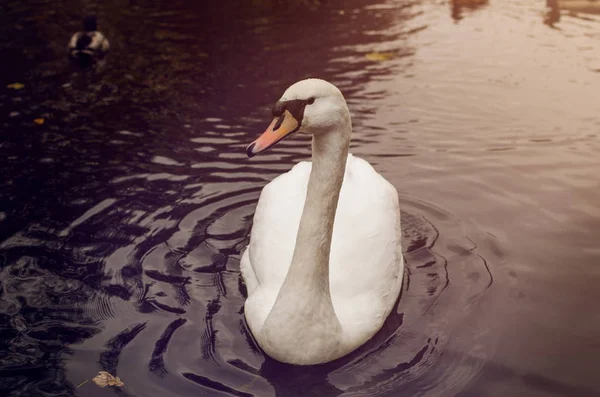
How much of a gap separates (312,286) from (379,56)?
7624 millimetres

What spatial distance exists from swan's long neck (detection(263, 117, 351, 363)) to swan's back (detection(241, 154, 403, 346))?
221mm

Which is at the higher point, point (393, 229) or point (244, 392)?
point (393, 229)

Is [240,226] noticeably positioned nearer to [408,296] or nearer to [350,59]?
[408,296]

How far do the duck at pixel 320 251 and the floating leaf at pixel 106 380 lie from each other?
2.86 ft

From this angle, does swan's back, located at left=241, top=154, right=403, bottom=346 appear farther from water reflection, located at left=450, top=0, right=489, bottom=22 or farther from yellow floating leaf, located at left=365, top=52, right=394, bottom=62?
water reflection, located at left=450, top=0, right=489, bottom=22

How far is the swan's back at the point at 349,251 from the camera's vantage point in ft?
14.2

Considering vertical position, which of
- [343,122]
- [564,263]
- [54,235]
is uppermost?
[343,122]

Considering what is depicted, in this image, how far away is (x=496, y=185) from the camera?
671cm

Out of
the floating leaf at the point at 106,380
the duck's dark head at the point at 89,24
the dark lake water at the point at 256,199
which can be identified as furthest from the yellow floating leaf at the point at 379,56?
the floating leaf at the point at 106,380

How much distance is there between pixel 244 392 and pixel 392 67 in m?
7.36

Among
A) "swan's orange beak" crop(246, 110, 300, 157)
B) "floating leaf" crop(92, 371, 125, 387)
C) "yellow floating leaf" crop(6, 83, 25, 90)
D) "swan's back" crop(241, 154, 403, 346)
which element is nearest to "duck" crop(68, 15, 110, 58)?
"yellow floating leaf" crop(6, 83, 25, 90)

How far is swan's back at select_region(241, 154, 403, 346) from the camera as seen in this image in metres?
4.33

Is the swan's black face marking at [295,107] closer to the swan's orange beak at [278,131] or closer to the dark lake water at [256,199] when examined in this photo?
the swan's orange beak at [278,131]

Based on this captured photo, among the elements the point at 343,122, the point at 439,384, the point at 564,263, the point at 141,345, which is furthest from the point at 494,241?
the point at 141,345
